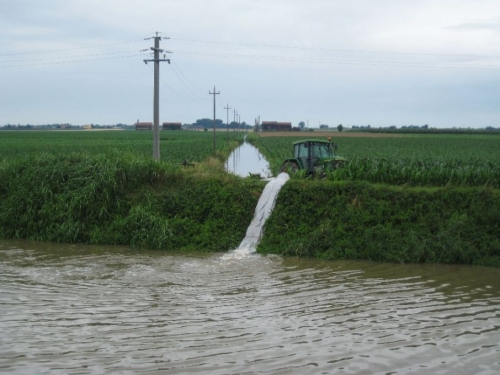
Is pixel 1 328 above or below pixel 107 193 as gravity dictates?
below

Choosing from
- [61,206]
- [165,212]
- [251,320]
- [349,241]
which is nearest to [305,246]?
[349,241]

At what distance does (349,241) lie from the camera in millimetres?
15008

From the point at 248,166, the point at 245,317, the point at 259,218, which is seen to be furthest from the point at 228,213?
the point at 248,166

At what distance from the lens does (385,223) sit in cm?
1575

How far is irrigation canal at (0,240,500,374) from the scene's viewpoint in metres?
7.35

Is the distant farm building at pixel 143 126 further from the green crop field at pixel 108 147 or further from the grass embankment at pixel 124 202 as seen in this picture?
the grass embankment at pixel 124 202

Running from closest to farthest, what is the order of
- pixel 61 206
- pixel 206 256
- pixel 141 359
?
pixel 141 359, pixel 206 256, pixel 61 206

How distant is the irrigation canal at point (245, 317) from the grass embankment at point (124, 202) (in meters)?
2.40

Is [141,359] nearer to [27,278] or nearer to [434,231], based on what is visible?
[27,278]

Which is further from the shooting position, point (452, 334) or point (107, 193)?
point (107, 193)

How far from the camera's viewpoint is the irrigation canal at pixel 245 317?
735cm

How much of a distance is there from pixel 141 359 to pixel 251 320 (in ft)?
7.12

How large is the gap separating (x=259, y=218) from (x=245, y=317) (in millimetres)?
7705

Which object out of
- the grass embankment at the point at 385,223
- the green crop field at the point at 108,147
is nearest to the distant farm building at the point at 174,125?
the green crop field at the point at 108,147
